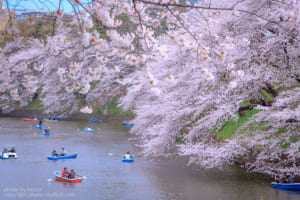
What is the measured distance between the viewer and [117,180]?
39.5ft

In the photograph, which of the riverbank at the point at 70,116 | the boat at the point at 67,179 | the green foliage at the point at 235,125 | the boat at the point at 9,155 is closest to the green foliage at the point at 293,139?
the green foliage at the point at 235,125

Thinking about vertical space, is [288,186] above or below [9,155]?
above

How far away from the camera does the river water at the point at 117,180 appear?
33.9ft

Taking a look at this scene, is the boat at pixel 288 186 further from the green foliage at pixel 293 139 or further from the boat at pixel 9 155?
the boat at pixel 9 155

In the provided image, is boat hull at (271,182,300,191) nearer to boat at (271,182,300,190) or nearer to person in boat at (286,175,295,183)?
boat at (271,182,300,190)

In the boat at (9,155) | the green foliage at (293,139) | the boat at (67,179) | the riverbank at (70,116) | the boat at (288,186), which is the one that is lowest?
the boat at (67,179)

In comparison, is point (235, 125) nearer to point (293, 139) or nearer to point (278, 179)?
point (293, 139)

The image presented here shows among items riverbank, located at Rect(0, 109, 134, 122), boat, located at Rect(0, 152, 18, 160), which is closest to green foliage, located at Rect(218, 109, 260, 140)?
boat, located at Rect(0, 152, 18, 160)

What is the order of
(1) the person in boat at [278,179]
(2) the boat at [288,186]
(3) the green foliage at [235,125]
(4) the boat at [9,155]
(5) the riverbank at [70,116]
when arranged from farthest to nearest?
(5) the riverbank at [70,116]
(4) the boat at [9,155]
(3) the green foliage at [235,125]
(1) the person in boat at [278,179]
(2) the boat at [288,186]

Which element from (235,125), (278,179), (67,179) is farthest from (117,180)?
(235,125)

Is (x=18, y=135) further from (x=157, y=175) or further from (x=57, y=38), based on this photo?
(x=57, y=38)

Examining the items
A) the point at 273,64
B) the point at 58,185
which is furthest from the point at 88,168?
the point at 273,64

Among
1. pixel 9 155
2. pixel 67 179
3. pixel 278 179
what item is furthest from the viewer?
pixel 9 155

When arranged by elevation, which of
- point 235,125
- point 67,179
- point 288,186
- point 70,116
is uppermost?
point 235,125
